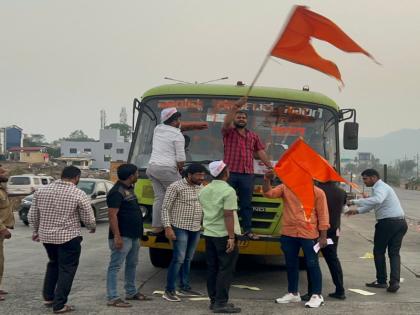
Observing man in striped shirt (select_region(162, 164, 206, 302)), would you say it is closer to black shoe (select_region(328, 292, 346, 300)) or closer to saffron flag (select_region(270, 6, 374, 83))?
saffron flag (select_region(270, 6, 374, 83))

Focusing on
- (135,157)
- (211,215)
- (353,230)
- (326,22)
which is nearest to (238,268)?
(135,157)

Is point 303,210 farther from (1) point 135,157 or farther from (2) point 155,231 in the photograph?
(1) point 135,157

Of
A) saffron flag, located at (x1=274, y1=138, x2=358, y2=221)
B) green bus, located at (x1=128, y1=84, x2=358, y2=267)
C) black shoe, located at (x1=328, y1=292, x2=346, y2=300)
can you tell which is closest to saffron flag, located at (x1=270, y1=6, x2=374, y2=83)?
saffron flag, located at (x1=274, y1=138, x2=358, y2=221)

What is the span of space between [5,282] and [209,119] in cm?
375

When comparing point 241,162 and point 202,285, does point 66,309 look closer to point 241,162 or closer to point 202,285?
point 202,285

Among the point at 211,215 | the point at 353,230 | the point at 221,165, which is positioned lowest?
the point at 353,230

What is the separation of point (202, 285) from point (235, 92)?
291 centimetres

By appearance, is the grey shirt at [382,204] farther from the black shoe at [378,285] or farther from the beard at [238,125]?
the beard at [238,125]

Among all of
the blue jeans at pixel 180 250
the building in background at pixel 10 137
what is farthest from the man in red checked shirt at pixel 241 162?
the building in background at pixel 10 137

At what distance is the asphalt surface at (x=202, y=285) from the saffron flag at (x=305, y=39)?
2.85 m

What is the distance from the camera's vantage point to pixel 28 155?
99.0 meters

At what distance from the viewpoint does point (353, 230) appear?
19.8 meters

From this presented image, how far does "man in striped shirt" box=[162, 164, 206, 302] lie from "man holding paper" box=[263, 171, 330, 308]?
948 millimetres

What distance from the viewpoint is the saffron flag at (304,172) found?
24.0 ft
